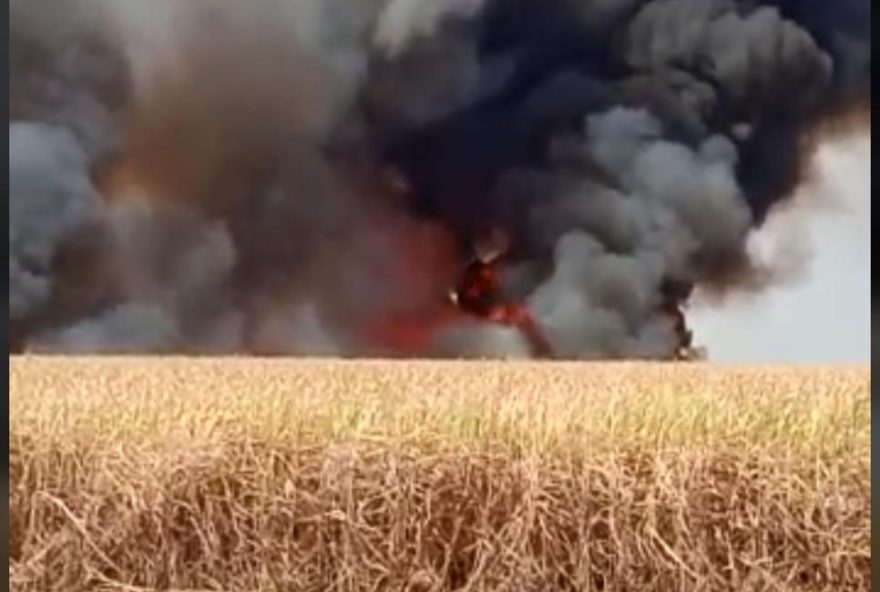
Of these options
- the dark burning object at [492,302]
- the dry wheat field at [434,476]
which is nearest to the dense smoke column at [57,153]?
the dry wheat field at [434,476]

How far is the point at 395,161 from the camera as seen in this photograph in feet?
8.71

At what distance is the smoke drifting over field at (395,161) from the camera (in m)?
2.60

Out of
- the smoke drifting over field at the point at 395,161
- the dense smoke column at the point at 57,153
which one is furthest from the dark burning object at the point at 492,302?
the dense smoke column at the point at 57,153

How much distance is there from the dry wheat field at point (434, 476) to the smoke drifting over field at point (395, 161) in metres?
0.08

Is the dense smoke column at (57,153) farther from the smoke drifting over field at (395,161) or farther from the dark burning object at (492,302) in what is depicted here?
the dark burning object at (492,302)

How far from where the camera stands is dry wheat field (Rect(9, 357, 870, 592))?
2.50 metres

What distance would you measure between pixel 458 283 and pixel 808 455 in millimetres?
727

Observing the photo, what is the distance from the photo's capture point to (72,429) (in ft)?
8.49

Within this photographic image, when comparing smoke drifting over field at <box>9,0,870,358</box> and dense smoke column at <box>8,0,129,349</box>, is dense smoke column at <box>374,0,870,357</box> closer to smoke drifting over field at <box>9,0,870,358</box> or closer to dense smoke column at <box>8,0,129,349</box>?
Answer: smoke drifting over field at <box>9,0,870,358</box>

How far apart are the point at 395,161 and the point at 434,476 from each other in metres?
0.61

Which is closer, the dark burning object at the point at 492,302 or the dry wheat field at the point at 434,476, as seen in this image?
the dry wheat field at the point at 434,476

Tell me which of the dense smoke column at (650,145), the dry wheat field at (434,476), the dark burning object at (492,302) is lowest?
the dry wheat field at (434,476)

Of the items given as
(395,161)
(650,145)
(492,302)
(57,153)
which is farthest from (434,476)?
(57,153)

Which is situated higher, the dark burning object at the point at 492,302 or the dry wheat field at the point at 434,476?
the dark burning object at the point at 492,302
